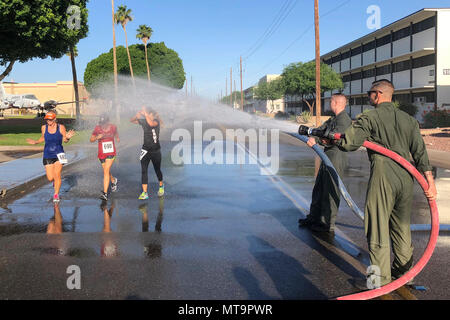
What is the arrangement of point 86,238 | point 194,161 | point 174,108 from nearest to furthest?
point 86,238, point 194,161, point 174,108

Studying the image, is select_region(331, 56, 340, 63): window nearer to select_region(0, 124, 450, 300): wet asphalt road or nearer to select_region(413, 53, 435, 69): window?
select_region(413, 53, 435, 69): window

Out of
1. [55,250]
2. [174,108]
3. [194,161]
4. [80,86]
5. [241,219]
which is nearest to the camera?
[55,250]

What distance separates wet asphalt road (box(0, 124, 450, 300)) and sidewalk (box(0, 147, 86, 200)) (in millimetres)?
465

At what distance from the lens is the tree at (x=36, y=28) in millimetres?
22562

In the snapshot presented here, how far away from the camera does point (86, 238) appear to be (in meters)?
6.21

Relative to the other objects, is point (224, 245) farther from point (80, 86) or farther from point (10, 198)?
point (80, 86)

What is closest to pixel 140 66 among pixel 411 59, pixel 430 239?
pixel 411 59

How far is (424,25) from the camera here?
4197 centimetres

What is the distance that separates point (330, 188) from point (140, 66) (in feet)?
249

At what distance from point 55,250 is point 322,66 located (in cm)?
5554

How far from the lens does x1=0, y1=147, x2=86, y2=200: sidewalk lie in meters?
9.57

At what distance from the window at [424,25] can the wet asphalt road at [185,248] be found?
122 feet

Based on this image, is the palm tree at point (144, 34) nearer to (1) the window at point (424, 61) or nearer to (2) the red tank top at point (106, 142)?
(1) the window at point (424, 61)
